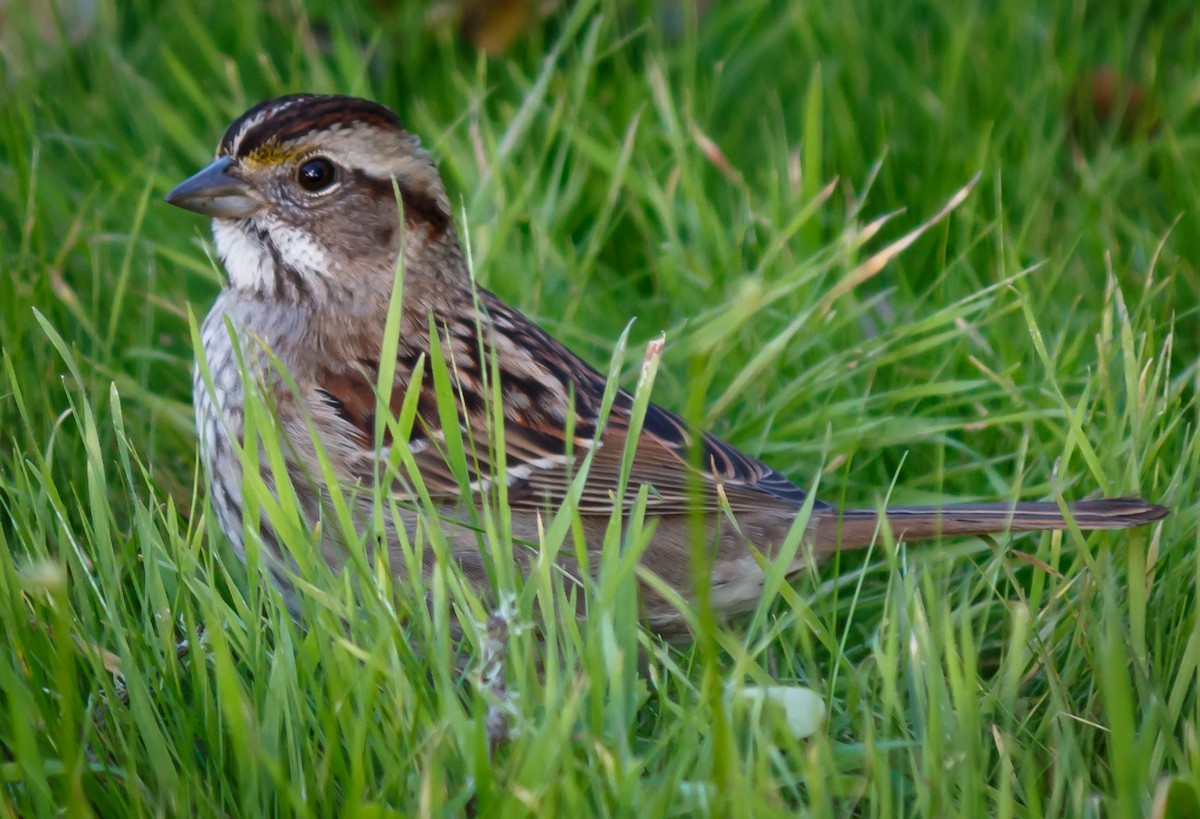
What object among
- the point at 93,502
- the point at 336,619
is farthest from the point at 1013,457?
the point at 93,502

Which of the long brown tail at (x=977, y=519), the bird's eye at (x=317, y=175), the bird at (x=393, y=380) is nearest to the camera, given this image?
the long brown tail at (x=977, y=519)

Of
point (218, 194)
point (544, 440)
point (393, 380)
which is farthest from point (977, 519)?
point (218, 194)

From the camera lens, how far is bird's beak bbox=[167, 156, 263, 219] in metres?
3.02

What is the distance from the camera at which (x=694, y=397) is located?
6.06ft

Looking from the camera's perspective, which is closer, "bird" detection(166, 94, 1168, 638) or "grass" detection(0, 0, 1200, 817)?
"grass" detection(0, 0, 1200, 817)

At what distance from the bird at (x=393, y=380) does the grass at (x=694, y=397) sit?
0.17 m

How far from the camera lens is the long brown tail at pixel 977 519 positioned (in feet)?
8.63

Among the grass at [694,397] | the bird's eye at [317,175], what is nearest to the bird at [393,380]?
the bird's eye at [317,175]

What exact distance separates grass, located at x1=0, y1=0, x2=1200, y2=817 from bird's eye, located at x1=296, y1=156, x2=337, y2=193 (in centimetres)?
28

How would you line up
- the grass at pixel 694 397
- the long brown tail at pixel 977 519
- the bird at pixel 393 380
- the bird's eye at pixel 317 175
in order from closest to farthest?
the grass at pixel 694 397 < the long brown tail at pixel 977 519 < the bird at pixel 393 380 < the bird's eye at pixel 317 175

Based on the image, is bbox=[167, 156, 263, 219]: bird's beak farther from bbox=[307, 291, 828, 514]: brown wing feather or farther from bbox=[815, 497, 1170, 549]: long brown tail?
bbox=[815, 497, 1170, 549]: long brown tail

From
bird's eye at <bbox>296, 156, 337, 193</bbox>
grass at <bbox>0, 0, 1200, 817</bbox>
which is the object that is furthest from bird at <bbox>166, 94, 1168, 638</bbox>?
grass at <bbox>0, 0, 1200, 817</bbox>

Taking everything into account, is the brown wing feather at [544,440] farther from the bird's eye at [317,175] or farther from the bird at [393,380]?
the bird's eye at [317,175]

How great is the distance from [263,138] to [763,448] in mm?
1243
